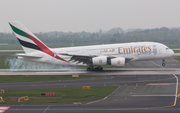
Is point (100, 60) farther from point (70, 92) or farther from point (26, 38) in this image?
point (26, 38)

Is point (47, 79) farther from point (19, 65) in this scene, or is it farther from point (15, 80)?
point (19, 65)

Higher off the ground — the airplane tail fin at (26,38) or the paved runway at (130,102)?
the airplane tail fin at (26,38)

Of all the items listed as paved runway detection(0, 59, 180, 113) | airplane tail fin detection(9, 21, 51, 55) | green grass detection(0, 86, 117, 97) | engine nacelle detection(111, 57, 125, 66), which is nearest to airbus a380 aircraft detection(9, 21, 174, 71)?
airplane tail fin detection(9, 21, 51, 55)

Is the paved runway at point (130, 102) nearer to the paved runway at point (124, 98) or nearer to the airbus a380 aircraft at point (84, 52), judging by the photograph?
the paved runway at point (124, 98)

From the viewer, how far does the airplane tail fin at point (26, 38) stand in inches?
1667

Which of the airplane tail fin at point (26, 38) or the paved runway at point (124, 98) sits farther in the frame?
the airplane tail fin at point (26, 38)

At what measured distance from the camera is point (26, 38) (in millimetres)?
42781

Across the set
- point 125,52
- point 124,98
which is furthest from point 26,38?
point 124,98

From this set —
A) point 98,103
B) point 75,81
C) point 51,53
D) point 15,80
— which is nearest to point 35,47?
point 51,53

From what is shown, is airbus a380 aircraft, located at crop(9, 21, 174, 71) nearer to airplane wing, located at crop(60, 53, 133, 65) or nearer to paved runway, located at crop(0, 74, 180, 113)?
airplane wing, located at crop(60, 53, 133, 65)

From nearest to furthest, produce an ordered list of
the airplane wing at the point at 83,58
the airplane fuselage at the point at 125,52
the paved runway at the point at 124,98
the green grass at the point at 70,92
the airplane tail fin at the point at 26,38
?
the paved runway at the point at 124,98 → the green grass at the point at 70,92 → the airplane wing at the point at 83,58 → the airplane tail fin at the point at 26,38 → the airplane fuselage at the point at 125,52

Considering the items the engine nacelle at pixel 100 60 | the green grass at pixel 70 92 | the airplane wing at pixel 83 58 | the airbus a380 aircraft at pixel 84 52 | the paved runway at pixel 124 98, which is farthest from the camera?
the airbus a380 aircraft at pixel 84 52

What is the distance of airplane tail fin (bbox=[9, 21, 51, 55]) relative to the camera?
42.3 meters

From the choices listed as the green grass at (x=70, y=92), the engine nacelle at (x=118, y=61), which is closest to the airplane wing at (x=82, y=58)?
the engine nacelle at (x=118, y=61)
